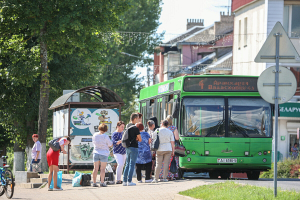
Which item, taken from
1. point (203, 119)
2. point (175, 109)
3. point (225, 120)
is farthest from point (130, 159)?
point (225, 120)

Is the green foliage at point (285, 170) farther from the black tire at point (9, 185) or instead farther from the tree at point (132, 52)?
the tree at point (132, 52)

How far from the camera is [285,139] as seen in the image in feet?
109

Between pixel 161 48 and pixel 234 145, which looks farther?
pixel 161 48

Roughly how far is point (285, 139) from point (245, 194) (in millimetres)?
24019

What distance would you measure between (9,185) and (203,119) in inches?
217

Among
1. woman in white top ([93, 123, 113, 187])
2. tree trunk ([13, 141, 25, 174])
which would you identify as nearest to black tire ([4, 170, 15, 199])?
woman in white top ([93, 123, 113, 187])

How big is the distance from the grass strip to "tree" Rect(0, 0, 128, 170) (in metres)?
9.75

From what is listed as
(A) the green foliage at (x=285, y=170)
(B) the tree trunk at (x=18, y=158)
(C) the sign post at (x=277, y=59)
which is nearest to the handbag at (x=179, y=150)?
(C) the sign post at (x=277, y=59)

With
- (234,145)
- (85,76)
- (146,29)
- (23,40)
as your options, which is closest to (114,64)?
(146,29)

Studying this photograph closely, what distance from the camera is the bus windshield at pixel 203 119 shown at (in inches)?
615

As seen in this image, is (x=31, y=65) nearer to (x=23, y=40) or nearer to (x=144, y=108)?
(x=23, y=40)

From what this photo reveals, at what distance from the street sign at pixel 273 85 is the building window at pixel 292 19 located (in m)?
23.3

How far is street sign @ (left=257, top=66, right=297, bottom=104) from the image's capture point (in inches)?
382

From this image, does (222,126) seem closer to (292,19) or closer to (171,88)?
(171,88)
